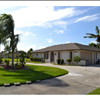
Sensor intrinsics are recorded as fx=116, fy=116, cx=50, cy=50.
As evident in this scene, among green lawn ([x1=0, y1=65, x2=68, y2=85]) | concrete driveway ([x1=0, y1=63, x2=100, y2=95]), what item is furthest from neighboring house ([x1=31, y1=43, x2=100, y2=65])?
concrete driveway ([x1=0, y1=63, x2=100, y2=95])

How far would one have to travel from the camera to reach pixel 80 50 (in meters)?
20.3

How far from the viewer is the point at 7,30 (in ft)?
45.3

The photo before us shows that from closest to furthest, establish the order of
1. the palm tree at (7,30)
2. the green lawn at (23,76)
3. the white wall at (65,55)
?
the green lawn at (23,76)
the palm tree at (7,30)
the white wall at (65,55)

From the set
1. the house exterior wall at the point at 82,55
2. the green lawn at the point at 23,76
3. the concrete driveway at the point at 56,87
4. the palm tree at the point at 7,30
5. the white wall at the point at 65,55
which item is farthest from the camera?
the white wall at the point at 65,55

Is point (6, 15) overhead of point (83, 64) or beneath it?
overhead

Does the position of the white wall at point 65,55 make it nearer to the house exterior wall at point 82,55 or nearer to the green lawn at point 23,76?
the house exterior wall at point 82,55

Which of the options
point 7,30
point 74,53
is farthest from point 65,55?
point 7,30

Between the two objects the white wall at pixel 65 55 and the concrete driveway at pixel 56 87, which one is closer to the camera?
the concrete driveway at pixel 56 87

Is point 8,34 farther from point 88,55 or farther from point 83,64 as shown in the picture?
point 88,55

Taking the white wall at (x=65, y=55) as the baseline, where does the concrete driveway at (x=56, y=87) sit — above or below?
below

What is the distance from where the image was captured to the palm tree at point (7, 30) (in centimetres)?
1363

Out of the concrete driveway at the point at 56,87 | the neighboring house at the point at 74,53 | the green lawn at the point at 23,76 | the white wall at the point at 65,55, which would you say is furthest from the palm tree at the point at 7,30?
the white wall at the point at 65,55

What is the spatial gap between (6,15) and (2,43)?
3.50 meters
